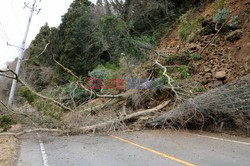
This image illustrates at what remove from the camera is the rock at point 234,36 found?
30.6 feet

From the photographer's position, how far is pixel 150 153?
4504mm

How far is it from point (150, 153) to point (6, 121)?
705 centimetres

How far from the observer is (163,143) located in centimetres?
539

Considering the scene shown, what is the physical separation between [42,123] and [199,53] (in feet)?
27.5

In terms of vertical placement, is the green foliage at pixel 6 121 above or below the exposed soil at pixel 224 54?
below

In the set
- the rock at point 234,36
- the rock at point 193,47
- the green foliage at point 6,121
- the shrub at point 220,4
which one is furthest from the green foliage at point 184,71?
the green foliage at point 6,121

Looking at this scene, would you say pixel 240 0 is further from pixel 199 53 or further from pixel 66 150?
pixel 66 150

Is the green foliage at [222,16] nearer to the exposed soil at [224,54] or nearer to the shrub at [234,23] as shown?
the shrub at [234,23]

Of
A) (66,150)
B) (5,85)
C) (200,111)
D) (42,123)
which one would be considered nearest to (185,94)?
(200,111)

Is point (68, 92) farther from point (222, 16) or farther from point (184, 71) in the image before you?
point (222, 16)

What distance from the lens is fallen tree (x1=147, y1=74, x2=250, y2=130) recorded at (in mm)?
5684

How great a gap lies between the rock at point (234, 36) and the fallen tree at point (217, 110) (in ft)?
14.1

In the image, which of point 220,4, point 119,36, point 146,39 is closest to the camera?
point 220,4

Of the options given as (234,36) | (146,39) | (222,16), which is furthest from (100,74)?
(234,36)
